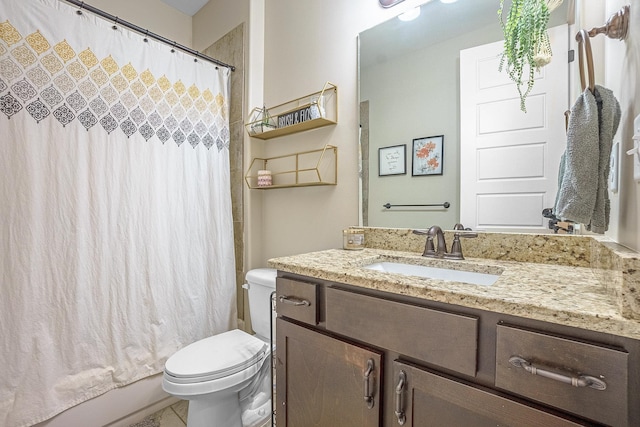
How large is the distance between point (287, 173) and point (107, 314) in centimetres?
121

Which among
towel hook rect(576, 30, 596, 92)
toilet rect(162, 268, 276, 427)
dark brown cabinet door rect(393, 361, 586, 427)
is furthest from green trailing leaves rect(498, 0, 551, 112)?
toilet rect(162, 268, 276, 427)

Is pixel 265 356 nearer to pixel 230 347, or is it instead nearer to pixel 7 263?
pixel 230 347

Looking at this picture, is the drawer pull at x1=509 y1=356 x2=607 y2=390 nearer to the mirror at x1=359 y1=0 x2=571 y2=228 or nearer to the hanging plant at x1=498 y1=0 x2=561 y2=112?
the mirror at x1=359 y1=0 x2=571 y2=228

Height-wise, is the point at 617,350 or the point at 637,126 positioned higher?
the point at 637,126

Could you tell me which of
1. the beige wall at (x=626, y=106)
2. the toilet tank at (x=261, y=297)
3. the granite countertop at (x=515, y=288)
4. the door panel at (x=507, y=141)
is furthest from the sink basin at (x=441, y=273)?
the toilet tank at (x=261, y=297)

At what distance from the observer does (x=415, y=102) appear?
51.7 inches

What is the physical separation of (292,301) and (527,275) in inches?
28.4

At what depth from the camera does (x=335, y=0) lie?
5.24 ft

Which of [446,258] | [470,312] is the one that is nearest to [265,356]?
[446,258]

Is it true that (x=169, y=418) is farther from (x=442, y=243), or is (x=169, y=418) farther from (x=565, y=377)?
(x=565, y=377)

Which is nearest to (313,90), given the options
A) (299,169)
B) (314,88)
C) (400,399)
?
(314,88)

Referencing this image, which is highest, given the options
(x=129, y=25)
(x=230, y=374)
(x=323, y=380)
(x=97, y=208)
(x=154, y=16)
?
(x=154, y=16)

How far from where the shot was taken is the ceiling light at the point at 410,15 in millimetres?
1315

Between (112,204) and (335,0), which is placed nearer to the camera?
(112,204)
